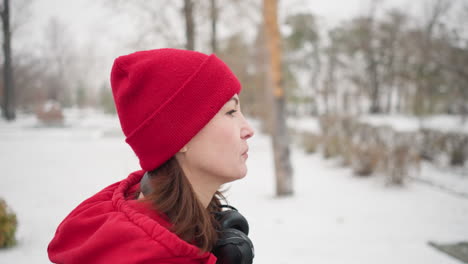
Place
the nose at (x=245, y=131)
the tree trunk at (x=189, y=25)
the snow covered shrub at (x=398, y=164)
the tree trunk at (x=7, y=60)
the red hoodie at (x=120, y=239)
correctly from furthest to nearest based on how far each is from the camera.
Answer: the tree trunk at (x=7, y=60), the tree trunk at (x=189, y=25), the snow covered shrub at (x=398, y=164), the nose at (x=245, y=131), the red hoodie at (x=120, y=239)

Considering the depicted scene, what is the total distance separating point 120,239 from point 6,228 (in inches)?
123

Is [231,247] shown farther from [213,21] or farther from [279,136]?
[213,21]

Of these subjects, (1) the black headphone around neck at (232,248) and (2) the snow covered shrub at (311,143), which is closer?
(1) the black headphone around neck at (232,248)

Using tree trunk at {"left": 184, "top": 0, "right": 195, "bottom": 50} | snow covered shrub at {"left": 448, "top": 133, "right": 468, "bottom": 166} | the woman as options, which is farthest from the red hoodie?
tree trunk at {"left": 184, "top": 0, "right": 195, "bottom": 50}

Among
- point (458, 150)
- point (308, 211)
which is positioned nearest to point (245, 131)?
point (308, 211)

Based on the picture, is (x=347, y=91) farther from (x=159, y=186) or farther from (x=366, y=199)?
(x=159, y=186)

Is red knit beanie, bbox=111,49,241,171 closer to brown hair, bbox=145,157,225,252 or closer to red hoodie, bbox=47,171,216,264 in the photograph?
brown hair, bbox=145,157,225,252

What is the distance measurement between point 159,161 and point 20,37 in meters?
25.9

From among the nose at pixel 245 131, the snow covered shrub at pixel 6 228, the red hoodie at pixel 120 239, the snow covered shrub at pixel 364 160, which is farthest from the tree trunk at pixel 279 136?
the red hoodie at pixel 120 239

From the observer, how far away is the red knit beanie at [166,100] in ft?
3.70

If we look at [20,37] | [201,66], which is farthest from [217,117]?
[20,37]

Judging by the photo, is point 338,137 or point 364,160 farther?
point 338,137

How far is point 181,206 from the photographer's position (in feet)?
3.72

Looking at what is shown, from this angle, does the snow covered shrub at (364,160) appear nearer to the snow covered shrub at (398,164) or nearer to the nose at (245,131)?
the snow covered shrub at (398,164)
